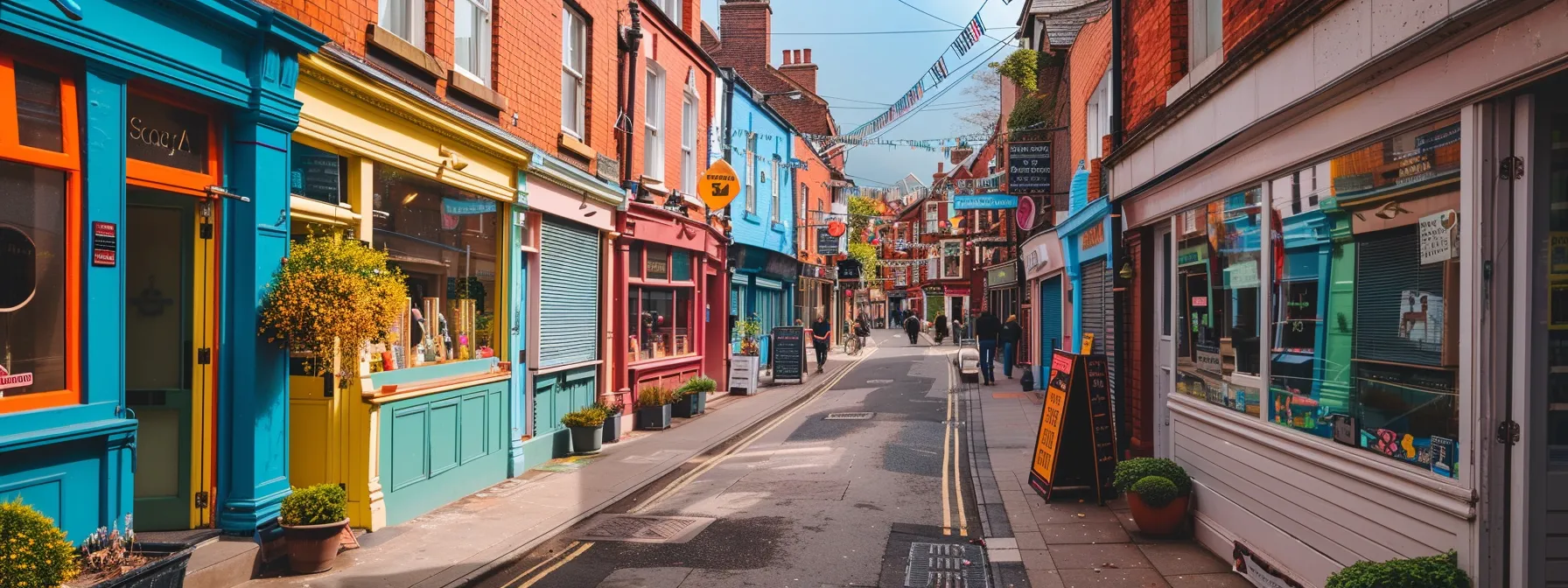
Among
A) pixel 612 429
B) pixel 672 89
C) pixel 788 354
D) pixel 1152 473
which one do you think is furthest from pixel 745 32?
Answer: pixel 1152 473

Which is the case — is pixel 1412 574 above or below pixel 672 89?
below

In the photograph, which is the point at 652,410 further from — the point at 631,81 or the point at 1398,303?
the point at 1398,303

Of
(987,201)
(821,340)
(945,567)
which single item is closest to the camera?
(945,567)

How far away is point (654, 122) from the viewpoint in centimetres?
1727

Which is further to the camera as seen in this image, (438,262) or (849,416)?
(849,416)

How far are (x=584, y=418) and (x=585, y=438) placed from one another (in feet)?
0.91

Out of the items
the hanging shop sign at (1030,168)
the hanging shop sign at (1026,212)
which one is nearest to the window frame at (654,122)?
the hanging shop sign at (1030,168)

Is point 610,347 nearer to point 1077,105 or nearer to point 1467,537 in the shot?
point 1077,105

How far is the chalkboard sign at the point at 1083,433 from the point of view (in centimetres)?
956

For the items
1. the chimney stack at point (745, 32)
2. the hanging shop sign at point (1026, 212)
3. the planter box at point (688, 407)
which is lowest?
the planter box at point (688, 407)

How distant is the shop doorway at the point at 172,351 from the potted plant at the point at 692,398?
34.6 ft

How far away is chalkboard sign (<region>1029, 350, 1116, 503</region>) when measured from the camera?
31.4 ft

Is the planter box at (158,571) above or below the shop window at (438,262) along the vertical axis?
below

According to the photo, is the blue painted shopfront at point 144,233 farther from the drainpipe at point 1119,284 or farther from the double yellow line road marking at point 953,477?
the drainpipe at point 1119,284
